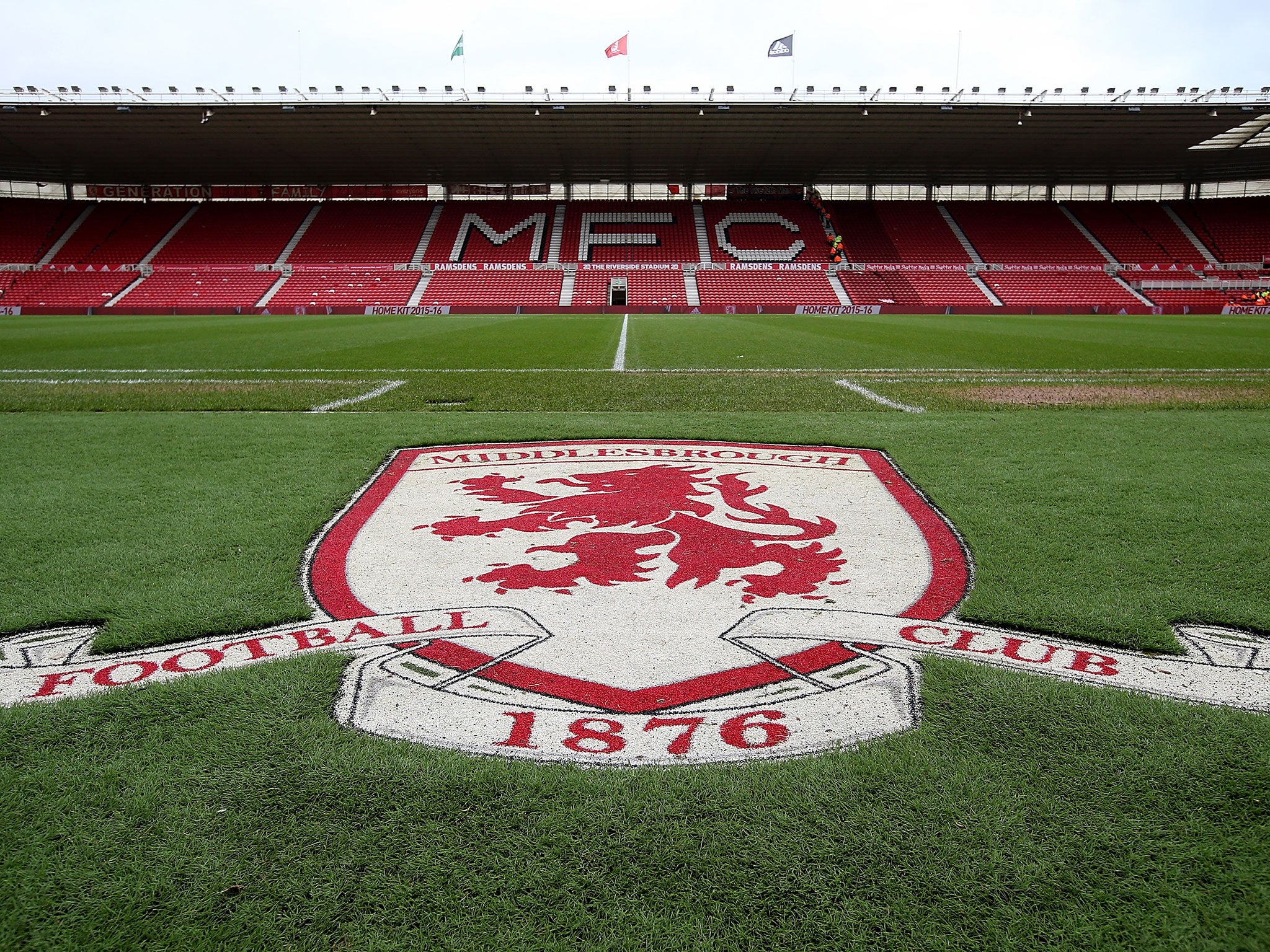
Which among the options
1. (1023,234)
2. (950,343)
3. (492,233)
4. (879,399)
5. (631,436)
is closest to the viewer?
(631,436)

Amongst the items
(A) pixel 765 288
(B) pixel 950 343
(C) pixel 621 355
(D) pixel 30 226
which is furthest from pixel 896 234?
(D) pixel 30 226

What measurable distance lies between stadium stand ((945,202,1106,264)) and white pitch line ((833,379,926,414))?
40.5 m

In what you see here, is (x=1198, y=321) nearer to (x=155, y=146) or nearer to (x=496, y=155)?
(x=496, y=155)

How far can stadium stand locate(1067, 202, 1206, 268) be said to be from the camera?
45375 millimetres

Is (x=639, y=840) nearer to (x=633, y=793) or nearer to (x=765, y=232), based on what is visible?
(x=633, y=793)

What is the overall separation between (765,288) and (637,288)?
7.14 metres

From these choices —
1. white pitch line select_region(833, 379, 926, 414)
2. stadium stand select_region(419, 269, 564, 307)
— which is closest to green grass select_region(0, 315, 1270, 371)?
white pitch line select_region(833, 379, 926, 414)

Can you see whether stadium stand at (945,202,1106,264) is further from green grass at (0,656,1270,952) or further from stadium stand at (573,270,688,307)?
green grass at (0,656,1270,952)

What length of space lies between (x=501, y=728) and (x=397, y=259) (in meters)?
47.2

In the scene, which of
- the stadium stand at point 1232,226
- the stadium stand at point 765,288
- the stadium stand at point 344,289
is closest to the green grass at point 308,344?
the stadium stand at point 344,289

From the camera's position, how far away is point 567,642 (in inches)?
123

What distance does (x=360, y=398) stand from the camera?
9.88 m

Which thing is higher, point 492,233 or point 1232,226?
point 492,233

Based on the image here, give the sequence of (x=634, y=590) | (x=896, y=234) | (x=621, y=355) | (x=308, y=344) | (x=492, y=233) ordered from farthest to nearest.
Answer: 1. (x=896, y=234)
2. (x=492, y=233)
3. (x=308, y=344)
4. (x=621, y=355)
5. (x=634, y=590)
